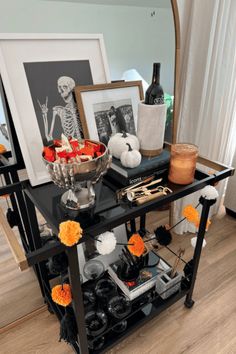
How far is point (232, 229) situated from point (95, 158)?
5.00ft

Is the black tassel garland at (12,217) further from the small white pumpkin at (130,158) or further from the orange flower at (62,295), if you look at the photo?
the small white pumpkin at (130,158)

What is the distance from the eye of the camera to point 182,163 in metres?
0.89

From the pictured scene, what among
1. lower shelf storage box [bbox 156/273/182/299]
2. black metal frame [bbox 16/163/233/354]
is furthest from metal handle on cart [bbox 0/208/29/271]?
lower shelf storage box [bbox 156/273/182/299]

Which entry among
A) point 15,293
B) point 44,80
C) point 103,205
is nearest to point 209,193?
point 103,205

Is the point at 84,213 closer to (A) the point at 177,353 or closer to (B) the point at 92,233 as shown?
(B) the point at 92,233

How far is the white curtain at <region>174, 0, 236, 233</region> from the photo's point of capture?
1.26 m

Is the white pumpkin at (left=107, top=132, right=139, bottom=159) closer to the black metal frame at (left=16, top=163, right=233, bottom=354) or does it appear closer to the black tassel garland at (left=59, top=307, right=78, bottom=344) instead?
the black metal frame at (left=16, top=163, right=233, bottom=354)

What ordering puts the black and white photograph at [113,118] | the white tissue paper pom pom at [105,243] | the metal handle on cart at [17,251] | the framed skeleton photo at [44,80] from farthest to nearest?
the black and white photograph at [113,118] < the framed skeleton photo at [44,80] < the white tissue paper pom pom at [105,243] < the metal handle on cart at [17,251]

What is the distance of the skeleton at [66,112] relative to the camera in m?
0.93

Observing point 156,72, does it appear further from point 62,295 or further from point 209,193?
point 62,295

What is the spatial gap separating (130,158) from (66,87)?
39 centimetres

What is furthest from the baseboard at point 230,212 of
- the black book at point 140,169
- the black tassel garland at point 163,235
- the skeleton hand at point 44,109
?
the skeleton hand at point 44,109

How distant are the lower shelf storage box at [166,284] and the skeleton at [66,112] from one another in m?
0.76

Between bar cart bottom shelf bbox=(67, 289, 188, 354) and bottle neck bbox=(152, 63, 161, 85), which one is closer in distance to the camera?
bottle neck bbox=(152, 63, 161, 85)
